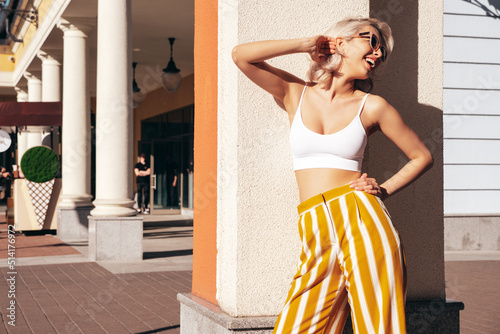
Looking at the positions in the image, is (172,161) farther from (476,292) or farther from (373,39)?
(373,39)

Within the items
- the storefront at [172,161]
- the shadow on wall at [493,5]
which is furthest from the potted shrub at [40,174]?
the shadow on wall at [493,5]

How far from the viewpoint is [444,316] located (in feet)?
12.5

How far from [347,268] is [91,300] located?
4815 millimetres

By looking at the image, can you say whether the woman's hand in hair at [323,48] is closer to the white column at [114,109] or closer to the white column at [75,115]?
the white column at [114,109]

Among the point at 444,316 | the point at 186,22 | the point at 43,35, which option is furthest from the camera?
the point at 43,35

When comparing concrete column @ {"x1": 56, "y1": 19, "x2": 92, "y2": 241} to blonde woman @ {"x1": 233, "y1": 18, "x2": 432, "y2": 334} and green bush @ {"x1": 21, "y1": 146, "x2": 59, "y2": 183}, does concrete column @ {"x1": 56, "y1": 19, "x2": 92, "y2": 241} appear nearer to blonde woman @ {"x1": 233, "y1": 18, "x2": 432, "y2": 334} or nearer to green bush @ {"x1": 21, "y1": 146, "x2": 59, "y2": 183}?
green bush @ {"x1": 21, "y1": 146, "x2": 59, "y2": 183}

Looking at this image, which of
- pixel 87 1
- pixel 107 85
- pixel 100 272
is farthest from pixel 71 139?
pixel 100 272

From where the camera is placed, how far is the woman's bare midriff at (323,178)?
9.10ft

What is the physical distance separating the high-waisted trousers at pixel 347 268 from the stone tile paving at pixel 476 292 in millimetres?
3347

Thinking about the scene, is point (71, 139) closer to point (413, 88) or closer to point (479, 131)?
point (479, 131)

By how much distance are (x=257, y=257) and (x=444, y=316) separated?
3.86 ft

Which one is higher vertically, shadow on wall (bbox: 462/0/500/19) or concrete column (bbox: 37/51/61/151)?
shadow on wall (bbox: 462/0/500/19)

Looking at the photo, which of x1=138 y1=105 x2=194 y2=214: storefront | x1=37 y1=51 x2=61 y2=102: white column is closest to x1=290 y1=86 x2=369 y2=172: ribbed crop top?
x1=37 y1=51 x2=61 y2=102: white column

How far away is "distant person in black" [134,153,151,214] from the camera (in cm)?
1980
